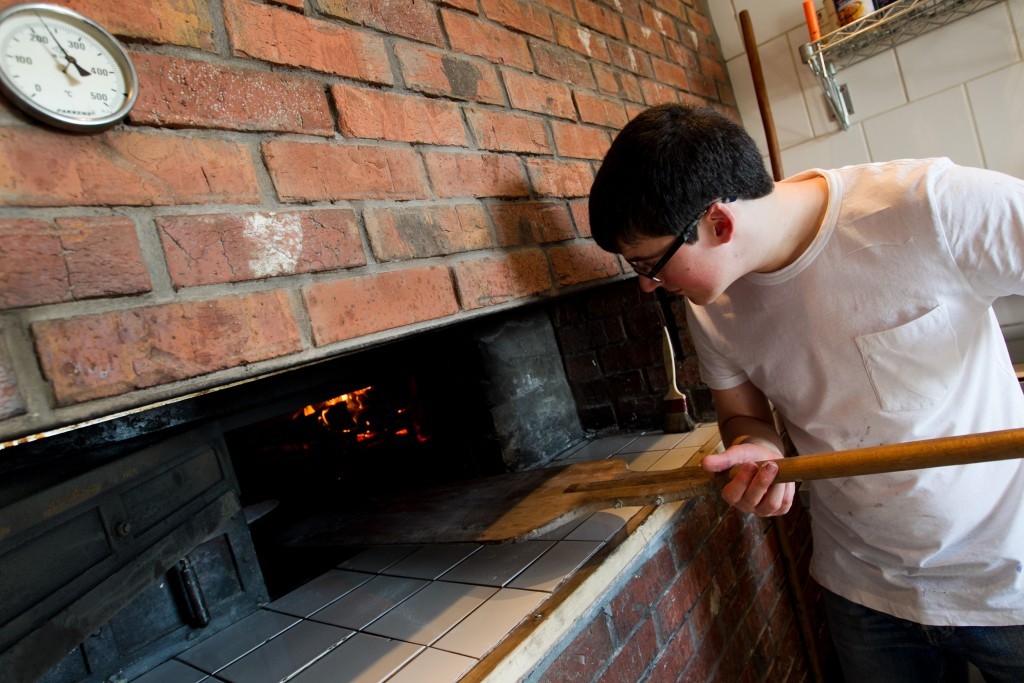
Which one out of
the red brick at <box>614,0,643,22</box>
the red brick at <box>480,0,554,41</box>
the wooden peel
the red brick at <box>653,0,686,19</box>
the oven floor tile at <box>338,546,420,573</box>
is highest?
the red brick at <box>653,0,686,19</box>

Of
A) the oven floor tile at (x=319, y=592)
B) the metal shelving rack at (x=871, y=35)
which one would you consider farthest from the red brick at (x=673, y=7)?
the oven floor tile at (x=319, y=592)

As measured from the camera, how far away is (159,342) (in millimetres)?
686

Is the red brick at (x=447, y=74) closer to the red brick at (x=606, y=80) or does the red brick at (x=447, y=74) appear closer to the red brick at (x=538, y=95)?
the red brick at (x=538, y=95)

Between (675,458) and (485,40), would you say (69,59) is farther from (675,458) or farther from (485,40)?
(675,458)

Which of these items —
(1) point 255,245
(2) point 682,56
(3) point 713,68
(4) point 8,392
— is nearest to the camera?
(4) point 8,392

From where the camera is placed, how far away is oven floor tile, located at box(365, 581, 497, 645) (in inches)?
40.4

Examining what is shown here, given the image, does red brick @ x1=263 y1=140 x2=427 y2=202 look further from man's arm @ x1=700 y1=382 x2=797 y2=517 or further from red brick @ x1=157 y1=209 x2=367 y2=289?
man's arm @ x1=700 y1=382 x2=797 y2=517

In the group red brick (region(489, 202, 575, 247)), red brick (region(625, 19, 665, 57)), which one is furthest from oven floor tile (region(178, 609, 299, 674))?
red brick (region(625, 19, 665, 57))

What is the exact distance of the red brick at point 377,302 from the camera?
2.76 ft

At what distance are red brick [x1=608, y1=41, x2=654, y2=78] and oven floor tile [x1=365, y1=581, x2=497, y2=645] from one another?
157 cm

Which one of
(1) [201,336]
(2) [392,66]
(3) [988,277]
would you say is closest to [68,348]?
(1) [201,336]

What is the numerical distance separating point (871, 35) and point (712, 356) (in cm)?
168

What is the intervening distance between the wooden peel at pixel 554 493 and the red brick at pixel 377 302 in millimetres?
471

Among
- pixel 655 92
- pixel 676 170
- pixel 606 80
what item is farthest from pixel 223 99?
pixel 655 92
